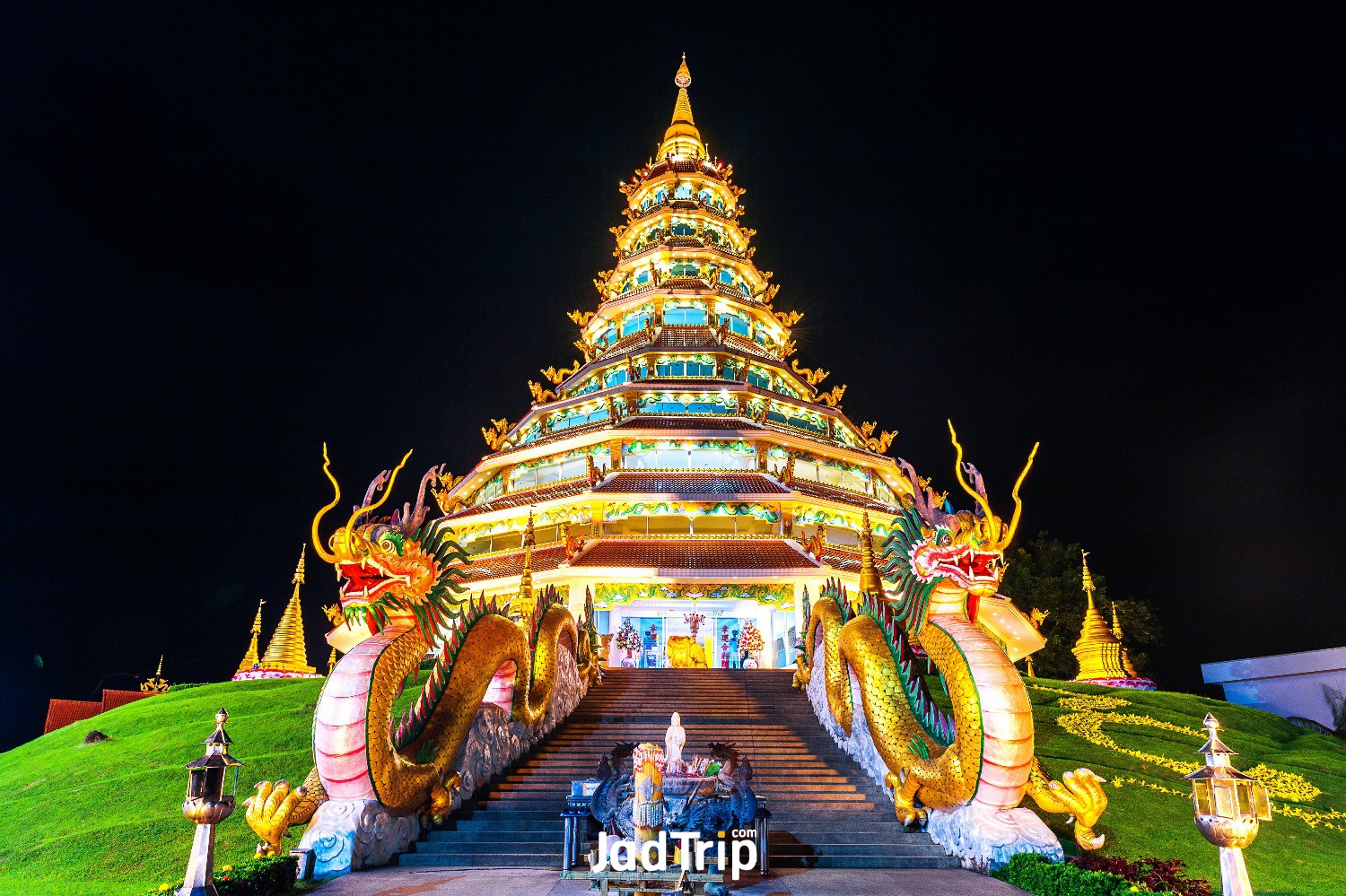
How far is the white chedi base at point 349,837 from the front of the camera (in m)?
7.71

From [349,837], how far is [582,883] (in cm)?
250

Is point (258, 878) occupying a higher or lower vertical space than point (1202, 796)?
lower

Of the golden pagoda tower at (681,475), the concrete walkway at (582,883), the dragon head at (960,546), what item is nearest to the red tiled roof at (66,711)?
the golden pagoda tower at (681,475)

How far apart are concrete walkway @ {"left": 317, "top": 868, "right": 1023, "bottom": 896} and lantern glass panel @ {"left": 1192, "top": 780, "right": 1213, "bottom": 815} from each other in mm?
2158

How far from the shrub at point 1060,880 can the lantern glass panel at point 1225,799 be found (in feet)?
2.39

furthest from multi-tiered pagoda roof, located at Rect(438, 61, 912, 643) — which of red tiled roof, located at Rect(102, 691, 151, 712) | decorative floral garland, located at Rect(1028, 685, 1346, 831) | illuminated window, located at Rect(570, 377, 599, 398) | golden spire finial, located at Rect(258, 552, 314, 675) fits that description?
red tiled roof, located at Rect(102, 691, 151, 712)

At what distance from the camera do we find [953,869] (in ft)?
27.0

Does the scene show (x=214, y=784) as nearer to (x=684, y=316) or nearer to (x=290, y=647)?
(x=290, y=647)

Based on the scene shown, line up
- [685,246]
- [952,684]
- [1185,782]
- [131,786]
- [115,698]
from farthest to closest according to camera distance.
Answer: [685,246] < [115,698] < [1185,782] < [131,786] < [952,684]

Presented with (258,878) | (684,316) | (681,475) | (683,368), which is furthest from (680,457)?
(258,878)

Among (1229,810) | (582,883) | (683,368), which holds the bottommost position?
(582,883)

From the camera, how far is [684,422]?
23812mm

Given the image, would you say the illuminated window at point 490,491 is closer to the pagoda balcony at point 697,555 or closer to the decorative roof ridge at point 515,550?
the decorative roof ridge at point 515,550

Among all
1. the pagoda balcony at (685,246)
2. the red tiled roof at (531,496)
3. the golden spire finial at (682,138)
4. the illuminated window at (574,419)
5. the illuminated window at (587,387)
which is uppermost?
the golden spire finial at (682,138)
